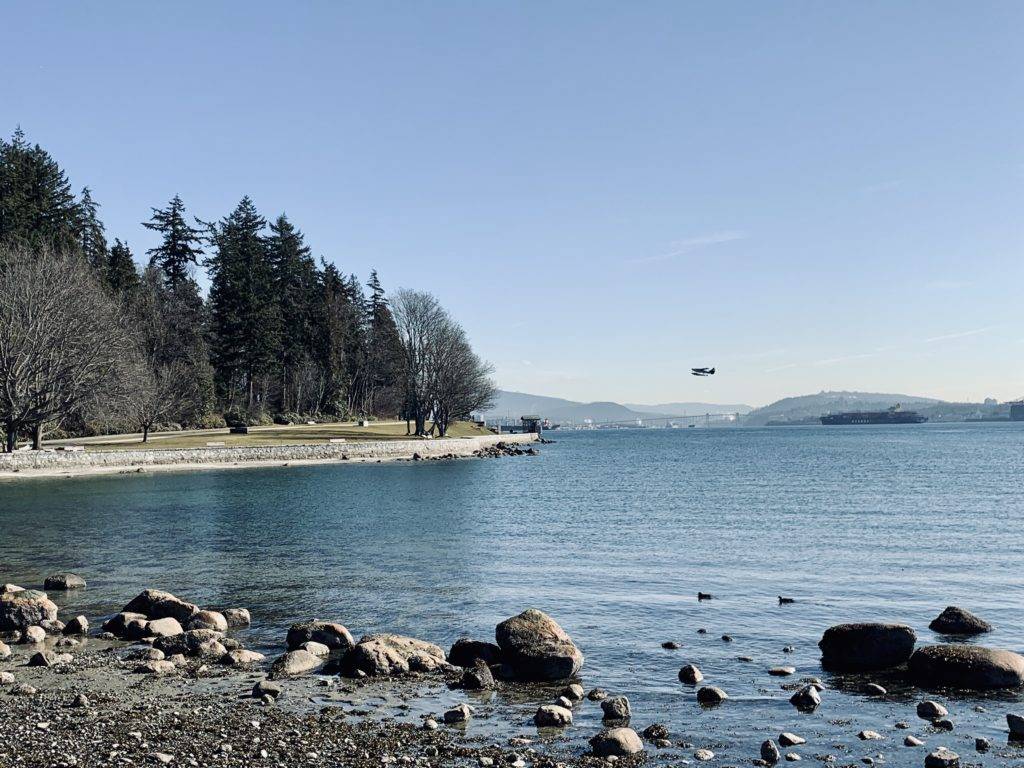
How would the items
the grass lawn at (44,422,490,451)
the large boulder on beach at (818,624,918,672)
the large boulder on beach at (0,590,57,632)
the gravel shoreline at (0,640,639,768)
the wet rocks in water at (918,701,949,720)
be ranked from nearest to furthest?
the gravel shoreline at (0,640,639,768) → the wet rocks in water at (918,701,949,720) → the large boulder on beach at (818,624,918,672) → the large boulder on beach at (0,590,57,632) → the grass lawn at (44,422,490,451)

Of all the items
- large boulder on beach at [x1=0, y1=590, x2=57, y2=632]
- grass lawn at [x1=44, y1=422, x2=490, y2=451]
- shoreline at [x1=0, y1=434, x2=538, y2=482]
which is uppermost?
grass lawn at [x1=44, y1=422, x2=490, y2=451]

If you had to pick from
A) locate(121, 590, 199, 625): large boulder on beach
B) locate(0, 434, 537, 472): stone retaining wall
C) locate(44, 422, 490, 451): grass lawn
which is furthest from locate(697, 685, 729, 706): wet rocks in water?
locate(44, 422, 490, 451): grass lawn

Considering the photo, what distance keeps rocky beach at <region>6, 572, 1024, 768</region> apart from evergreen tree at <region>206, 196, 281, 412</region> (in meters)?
92.9

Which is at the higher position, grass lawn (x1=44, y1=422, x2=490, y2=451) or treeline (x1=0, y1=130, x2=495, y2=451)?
treeline (x1=0, y1=130, x2=495, y2=451)

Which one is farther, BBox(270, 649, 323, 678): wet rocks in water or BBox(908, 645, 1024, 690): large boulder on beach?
BBox(270, 649, 323, 678): wet rocks in water

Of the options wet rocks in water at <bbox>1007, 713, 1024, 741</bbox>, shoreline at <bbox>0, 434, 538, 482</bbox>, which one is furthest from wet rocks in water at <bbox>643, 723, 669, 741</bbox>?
shoreline at <bbox>0, 434, 538, 482</bbox>

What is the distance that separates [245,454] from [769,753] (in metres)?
75.5

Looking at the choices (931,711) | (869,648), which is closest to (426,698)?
(931,711)

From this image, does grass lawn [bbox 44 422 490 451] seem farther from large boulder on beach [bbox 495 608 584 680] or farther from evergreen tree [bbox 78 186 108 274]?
large boulder on beach [bbox 495 608 584 680]

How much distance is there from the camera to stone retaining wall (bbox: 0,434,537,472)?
65562mm

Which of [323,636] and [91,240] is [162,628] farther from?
[91,240]

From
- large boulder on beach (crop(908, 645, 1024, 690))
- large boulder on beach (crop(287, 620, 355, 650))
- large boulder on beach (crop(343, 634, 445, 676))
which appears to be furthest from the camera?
large boulder on beach (crop(287, 620, 355, 650))

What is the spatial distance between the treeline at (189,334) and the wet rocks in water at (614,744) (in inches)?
2570

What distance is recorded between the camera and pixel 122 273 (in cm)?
9988
